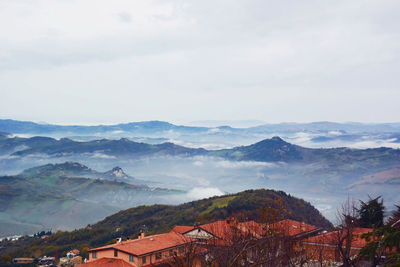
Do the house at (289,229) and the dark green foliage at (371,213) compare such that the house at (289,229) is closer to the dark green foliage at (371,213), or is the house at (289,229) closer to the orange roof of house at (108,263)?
the dark green foliage at (371,213)

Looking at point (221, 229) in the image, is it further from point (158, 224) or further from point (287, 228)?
point (158, 224)

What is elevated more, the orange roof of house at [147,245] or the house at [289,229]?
the house at [289,229]

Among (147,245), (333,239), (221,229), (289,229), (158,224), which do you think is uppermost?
(333,239)

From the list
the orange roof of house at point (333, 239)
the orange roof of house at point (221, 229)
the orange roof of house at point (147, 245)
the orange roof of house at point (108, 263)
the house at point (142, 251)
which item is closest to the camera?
the orange roof of house at point (221, 229)

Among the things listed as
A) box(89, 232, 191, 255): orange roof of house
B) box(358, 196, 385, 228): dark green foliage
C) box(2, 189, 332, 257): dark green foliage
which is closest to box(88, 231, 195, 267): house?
box(89, 232, 191, 255): orange roof of house

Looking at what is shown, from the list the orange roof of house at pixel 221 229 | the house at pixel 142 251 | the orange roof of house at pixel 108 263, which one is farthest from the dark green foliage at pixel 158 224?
the orange roof of house at pixel 221 229

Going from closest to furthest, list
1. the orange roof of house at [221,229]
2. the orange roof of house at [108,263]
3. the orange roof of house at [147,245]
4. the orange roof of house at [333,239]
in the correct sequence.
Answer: the orange roof of house at [221,229]
the orange roof of house at [333,239]
the orange roof of house at [108,263]
the orange roof of house at [147,245]

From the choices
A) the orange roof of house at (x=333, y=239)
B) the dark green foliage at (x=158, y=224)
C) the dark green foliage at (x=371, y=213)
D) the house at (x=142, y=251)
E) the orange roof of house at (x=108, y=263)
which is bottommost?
the dark green foliage at (x=158, y=224)

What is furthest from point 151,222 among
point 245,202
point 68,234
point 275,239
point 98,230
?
point 275,239

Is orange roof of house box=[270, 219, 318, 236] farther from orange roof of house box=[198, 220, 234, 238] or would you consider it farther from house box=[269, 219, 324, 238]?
orange roof of house box=[198, 220, 234, 238]

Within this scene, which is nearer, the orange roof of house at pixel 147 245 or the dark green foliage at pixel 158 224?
the orange roof of house at pixel 147 245

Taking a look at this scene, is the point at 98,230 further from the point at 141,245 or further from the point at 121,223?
the point at 141,245

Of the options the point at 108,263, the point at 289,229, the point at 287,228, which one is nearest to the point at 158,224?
the point at 108,263

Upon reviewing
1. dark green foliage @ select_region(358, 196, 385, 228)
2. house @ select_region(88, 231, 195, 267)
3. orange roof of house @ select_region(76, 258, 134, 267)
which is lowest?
orange roof of house @ select_region(76, 258, 134, 267)
